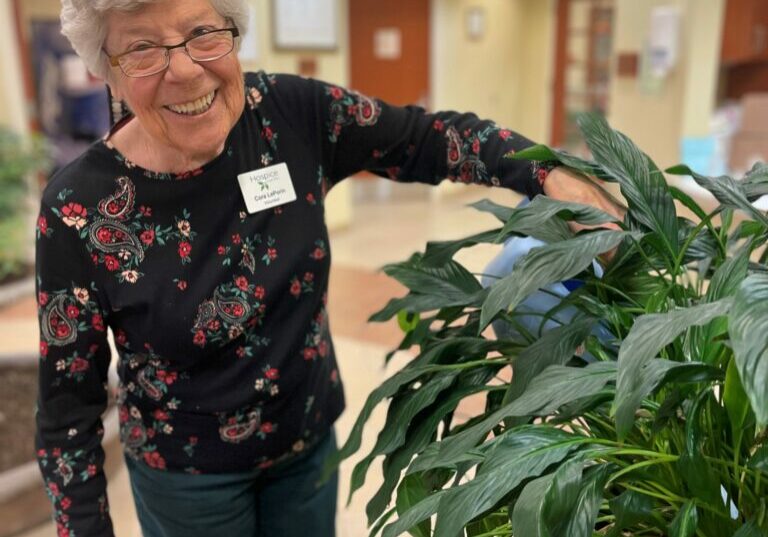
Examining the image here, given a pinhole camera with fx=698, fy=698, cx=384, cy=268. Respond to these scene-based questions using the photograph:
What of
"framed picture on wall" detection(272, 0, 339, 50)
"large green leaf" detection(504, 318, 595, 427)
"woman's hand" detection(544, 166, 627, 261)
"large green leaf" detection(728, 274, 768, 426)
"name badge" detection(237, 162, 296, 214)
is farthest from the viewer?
"framed picture on wall" detection(272, 0, 339, 50)

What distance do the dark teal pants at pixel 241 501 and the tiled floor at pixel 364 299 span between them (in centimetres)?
27

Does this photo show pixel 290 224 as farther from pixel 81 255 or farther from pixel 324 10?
pixel 324 10

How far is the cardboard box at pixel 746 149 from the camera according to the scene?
141 inches

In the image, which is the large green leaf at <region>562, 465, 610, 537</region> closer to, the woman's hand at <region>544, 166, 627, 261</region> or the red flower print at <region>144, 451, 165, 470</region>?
the woman's hand at <region>544, 166, 627, 261</region>

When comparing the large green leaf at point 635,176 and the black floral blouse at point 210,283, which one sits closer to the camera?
the large green leaf at point 635,176

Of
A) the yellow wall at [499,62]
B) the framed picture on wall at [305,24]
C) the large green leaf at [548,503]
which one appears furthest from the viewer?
the yellow wall at [499,62]

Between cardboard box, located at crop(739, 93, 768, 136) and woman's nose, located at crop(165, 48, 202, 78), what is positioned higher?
woman's nose, located at crop(165, 48, 202, 78)

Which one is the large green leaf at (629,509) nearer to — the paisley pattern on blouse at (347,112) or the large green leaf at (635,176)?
the large green leaf at (635,176)

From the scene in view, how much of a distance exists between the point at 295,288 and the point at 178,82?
0.36 m

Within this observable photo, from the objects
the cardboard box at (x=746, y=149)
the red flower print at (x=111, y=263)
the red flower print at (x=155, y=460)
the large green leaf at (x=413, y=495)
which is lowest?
the red flower print at (x=155, y=460)

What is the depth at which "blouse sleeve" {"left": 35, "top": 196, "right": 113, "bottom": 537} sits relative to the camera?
973 millimetres

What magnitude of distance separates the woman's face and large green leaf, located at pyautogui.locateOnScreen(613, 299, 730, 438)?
0.66m

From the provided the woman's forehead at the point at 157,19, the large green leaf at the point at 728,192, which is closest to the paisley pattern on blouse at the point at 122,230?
the woman's forehead at the point at 157,19

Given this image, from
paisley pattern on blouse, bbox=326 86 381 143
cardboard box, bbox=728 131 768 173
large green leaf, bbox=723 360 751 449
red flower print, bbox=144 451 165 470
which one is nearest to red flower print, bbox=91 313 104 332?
red flower print, bbox=144 451 165 470
